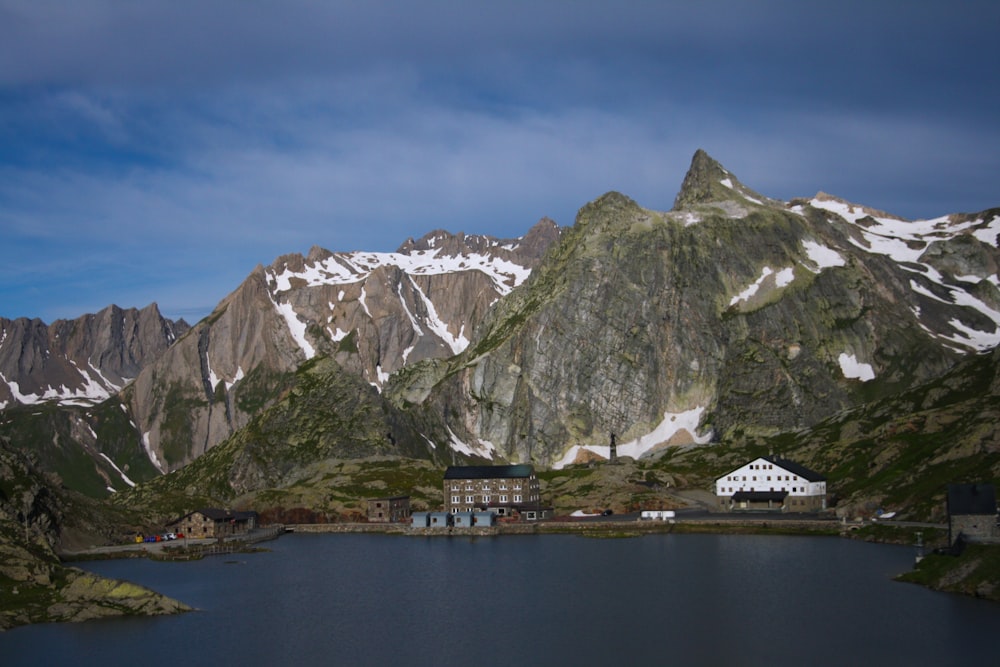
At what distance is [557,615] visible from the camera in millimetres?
84688

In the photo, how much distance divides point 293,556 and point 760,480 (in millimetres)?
74417

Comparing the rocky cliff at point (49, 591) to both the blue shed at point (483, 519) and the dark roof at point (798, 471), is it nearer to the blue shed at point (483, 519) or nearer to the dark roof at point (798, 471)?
the blue shed at point (483, 519)

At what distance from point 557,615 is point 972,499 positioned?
3845 centimetres

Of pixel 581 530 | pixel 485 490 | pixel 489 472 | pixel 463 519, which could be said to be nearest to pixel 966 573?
pixel 581 530

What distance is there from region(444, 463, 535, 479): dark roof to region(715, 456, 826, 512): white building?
1309 inches

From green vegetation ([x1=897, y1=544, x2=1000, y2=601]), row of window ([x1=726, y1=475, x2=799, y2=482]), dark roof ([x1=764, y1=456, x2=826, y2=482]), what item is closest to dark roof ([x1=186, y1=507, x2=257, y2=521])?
row of window ([x1=726, y1=475, x2=799, y2=482])

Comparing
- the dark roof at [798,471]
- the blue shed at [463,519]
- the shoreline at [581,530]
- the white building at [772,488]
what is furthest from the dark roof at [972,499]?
the blue shed at [463,519]

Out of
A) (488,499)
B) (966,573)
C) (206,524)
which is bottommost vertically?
(966,573)

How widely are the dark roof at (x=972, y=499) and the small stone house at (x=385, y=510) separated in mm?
109377

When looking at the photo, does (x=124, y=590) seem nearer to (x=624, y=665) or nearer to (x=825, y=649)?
(x=624, y=665)

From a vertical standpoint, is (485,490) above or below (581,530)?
above

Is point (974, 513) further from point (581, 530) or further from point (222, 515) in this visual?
point (222, 515)

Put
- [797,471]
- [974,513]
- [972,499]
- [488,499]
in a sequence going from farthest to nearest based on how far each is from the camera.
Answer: [488,499] < [797,471] < [972,499] < [974,513]

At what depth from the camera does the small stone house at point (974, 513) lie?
90.8 metres
